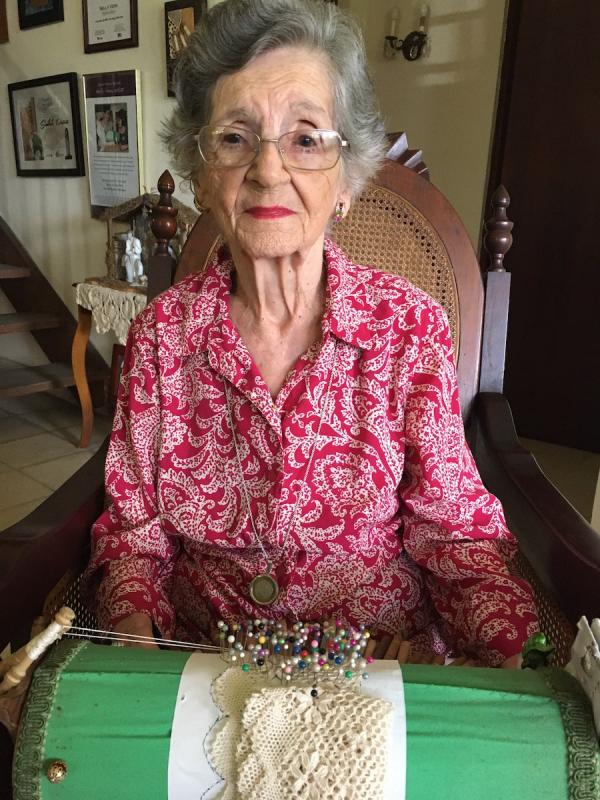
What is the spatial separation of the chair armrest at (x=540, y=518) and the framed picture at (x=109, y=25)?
2.55 meters

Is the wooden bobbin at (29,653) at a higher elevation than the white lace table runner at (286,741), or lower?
higher

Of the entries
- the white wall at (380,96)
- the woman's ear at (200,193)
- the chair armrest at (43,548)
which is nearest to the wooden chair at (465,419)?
the chair armrest at (43,548)

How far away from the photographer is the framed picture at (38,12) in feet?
10.1

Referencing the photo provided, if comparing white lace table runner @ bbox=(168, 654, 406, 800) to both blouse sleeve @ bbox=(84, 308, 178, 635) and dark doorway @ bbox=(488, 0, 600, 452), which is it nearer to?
blouse sleeve @ bbox=(84, 308, 178, 635)

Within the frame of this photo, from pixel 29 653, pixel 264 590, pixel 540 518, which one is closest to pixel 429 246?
pixel 540 518

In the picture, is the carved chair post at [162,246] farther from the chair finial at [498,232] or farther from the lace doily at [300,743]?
the lace doily at [300,743]

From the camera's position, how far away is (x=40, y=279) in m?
3.59

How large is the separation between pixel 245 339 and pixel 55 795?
611mm

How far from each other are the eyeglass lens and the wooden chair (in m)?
0.27

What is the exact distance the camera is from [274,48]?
824 mm

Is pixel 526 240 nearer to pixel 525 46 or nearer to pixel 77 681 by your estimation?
pixel 525 46

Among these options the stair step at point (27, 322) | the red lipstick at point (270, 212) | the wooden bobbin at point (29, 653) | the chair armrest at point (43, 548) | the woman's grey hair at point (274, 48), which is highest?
the woman's grey hair at point (274, 48)

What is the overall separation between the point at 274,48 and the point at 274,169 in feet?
0.51

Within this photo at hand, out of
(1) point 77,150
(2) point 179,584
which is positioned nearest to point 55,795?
(2) point 179,584
